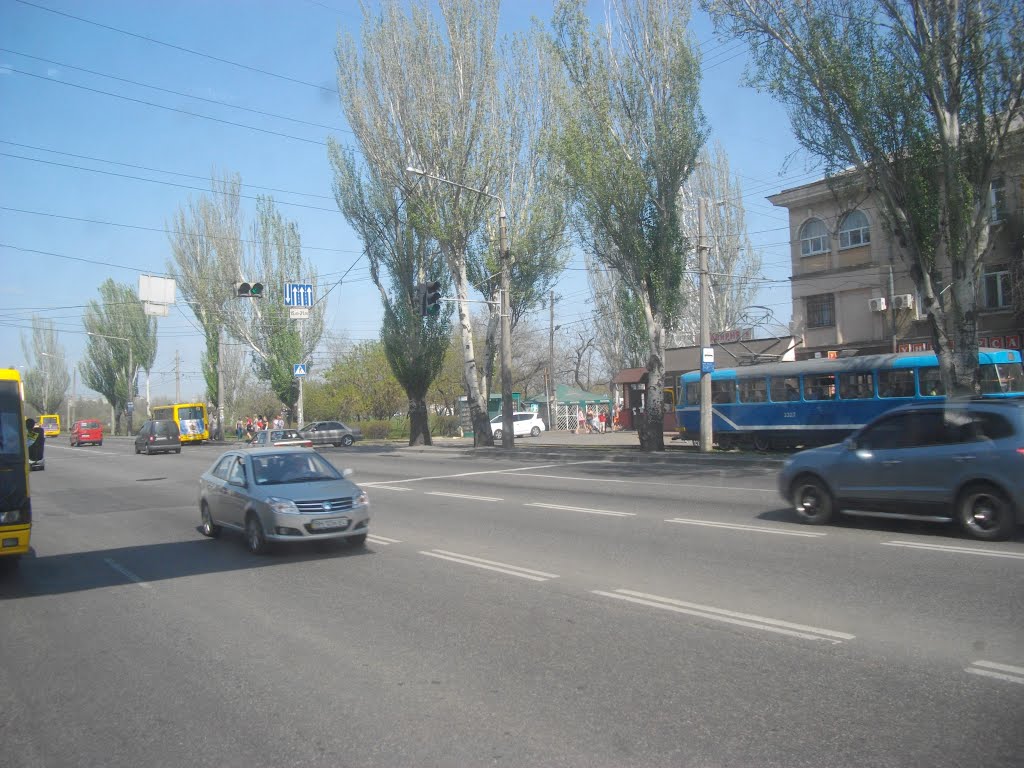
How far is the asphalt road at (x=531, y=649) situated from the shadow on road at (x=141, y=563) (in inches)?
2.7

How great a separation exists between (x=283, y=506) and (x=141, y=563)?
2.29 m

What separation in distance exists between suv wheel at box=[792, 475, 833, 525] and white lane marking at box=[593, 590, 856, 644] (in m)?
4.85

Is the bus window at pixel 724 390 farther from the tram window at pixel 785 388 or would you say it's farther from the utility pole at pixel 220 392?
the utility pole at pixel 220 392

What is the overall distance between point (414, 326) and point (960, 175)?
22983 millimetres

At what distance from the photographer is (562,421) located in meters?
57.6

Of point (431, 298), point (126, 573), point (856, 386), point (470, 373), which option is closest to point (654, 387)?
point (856, 386)

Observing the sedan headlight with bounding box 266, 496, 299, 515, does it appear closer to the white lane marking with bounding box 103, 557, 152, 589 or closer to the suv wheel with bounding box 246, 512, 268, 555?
the suv wheel with bounding box 246, 512, 268, 555

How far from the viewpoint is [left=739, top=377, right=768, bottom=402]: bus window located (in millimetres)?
27891

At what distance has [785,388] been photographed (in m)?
27.1

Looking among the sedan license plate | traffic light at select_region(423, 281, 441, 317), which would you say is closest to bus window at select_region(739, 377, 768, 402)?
traffic light at select_region(423, 281, 441, 317)

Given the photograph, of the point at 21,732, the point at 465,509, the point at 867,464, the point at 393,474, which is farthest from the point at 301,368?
the point at 21,732

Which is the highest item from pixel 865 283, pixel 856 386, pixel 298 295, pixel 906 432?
pixel 298 295

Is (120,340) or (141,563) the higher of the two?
(120,340)

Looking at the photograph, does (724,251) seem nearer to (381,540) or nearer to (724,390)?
(724,390)
